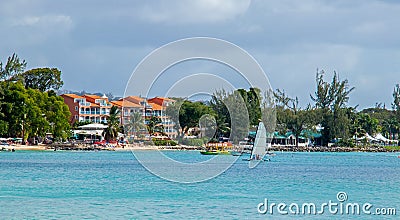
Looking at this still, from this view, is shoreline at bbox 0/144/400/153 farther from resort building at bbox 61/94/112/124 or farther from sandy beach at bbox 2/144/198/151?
resort building at bbox 61/94/112/124

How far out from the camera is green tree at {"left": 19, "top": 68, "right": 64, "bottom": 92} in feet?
349

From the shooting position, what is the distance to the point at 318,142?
113m

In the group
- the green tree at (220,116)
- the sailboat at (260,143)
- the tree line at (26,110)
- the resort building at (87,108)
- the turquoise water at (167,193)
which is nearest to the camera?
the turquoise water at (167,193)

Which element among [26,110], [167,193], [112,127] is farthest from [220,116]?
[167,193]

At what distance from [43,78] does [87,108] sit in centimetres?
2289

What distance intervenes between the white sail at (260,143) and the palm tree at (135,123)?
41.1m

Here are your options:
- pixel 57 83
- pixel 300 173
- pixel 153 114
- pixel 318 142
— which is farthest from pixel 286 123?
pixel 300 173

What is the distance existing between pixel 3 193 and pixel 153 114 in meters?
80.2

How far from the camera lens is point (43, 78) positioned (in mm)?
106500

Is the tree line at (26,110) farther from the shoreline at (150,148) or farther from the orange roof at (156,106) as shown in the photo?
the orange roof at (156,106)

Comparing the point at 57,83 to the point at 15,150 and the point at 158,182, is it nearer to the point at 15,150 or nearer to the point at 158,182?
the point at 15,150

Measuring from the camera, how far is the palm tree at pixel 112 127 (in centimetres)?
10247

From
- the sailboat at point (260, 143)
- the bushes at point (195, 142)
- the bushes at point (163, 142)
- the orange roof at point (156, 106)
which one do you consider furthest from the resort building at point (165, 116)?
the sailboat at point (260, 143)

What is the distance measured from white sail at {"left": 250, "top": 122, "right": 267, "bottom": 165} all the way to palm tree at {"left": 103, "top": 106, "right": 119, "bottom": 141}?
39.4 metres
